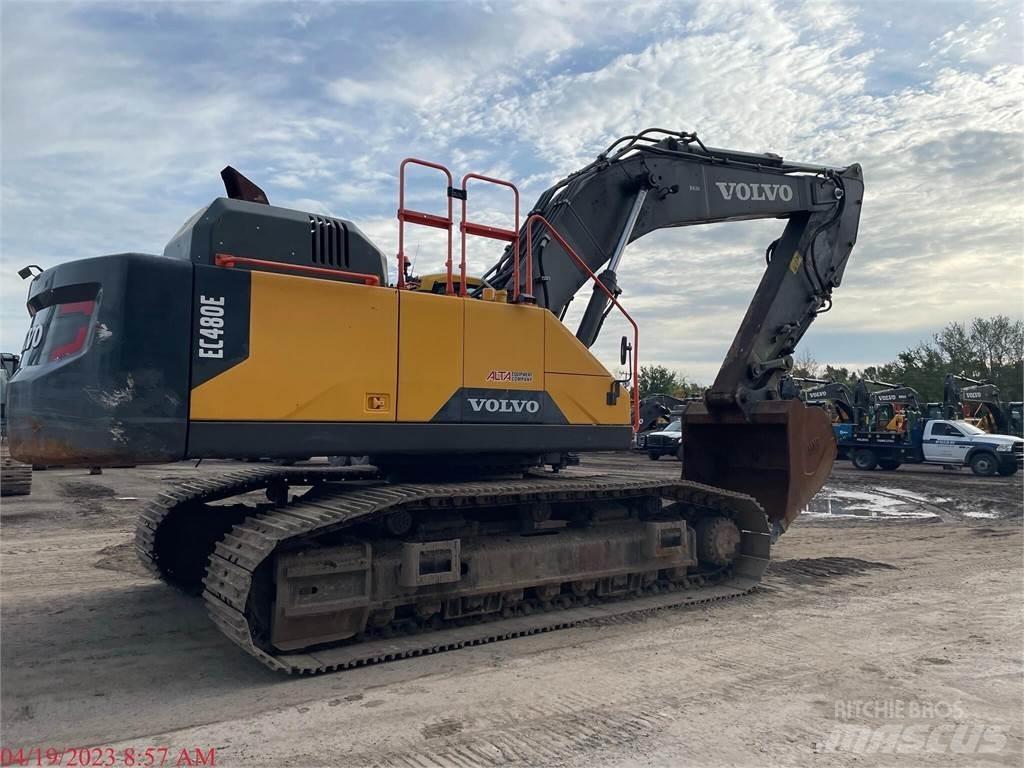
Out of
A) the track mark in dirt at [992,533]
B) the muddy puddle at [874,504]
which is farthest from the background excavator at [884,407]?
the track mark in dirt at [992,533]

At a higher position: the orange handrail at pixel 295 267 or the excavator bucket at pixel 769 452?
the orange handrail at pixel 295 267

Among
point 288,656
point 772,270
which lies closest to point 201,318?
point 288,656

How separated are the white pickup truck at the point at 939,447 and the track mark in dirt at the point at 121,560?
75.8 feet

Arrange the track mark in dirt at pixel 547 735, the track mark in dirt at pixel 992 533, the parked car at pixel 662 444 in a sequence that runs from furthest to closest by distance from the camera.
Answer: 1. the parked car at pixel 662 444
2. the track mark in dirt at pixel 992 533
3. the track mark in dirt at pixel 547 735

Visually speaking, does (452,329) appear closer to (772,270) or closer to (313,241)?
(313,241)

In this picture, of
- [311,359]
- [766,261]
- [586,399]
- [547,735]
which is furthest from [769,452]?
[311,359]

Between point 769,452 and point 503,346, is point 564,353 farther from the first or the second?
point 769,452

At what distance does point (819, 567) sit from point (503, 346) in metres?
5.14

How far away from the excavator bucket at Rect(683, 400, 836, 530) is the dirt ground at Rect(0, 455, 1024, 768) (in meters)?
0.94

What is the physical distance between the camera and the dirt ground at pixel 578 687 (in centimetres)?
407

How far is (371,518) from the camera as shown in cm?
587

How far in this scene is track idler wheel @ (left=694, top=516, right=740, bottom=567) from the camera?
7812 mm

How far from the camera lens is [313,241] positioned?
18.7 ft

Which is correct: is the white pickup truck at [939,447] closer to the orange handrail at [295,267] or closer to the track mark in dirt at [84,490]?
the track mark in dirt at [84,490]
